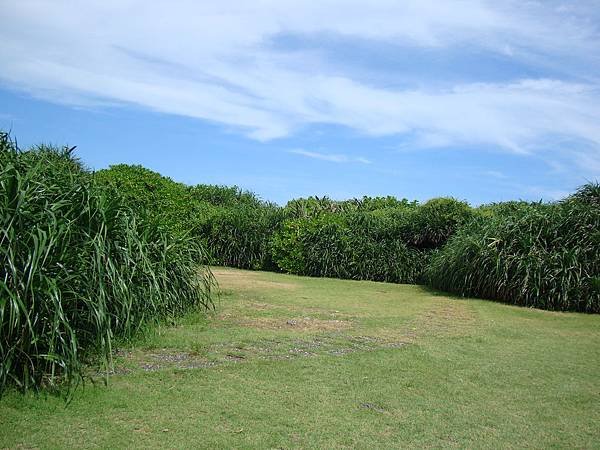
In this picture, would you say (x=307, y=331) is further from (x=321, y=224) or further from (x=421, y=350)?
(x=321, y=224)

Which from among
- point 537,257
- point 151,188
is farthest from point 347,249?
point 537,257

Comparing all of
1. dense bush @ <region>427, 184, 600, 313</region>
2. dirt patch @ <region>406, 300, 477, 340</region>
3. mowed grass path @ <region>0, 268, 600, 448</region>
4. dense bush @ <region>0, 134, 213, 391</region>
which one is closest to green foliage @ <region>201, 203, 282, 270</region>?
dense bush @ <region>427, 184, 600, 313</region>

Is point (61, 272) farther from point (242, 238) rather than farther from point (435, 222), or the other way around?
point (242, 238)

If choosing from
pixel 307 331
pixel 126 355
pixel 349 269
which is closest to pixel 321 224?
pixel 349 269

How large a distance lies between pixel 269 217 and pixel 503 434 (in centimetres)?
1267

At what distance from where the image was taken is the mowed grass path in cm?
430

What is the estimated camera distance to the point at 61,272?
16.2 feet

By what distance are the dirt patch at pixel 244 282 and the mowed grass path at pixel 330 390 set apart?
8.60ft

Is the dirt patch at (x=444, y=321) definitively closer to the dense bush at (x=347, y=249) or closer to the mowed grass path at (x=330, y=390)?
the mowed grass path at (x=330, y=390)

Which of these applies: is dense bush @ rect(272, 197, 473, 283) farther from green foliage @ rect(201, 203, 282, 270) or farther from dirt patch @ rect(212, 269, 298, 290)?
dirt patch @ rect(212, 269, 298, 290)

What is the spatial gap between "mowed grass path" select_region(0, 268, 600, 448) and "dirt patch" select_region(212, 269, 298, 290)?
2.62 m

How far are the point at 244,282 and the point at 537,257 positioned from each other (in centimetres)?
547

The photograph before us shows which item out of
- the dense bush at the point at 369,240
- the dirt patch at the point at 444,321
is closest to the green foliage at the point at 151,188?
the dense bush at the point at 369,240

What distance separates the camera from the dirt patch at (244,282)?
11656 millimetres
